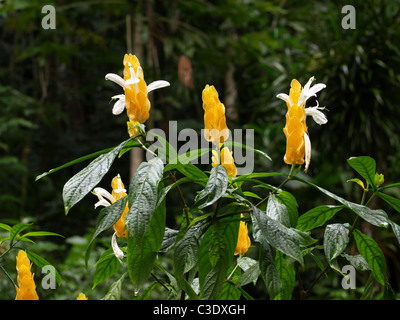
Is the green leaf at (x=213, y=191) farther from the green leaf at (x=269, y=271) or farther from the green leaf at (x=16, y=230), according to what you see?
the green leaf at (x=16, y=230)

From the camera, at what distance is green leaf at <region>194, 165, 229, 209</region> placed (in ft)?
1.55

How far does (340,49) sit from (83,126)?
360 cm

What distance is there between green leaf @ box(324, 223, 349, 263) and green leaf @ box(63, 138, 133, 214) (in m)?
0.27

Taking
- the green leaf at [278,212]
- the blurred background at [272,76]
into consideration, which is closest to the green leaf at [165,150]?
the green leaf at [278,212]

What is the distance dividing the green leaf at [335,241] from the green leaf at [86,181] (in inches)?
10.7

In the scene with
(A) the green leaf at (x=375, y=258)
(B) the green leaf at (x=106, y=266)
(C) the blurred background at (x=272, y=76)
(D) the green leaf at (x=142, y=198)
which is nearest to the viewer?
(D) the green leaf at (x=142, y=198)

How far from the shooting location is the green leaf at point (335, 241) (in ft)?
1.76

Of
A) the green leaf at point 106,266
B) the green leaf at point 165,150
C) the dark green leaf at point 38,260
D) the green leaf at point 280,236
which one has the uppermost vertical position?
the green leaf at point 165,150

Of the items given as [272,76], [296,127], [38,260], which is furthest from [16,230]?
[272,76]

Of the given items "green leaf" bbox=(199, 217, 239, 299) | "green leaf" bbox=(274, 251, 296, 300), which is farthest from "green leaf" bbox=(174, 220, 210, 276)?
"green leaf" bbox=(274, 251, 296, 300)

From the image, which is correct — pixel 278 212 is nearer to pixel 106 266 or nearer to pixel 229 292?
pixel 229 292

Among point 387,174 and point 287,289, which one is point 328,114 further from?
point 287,289

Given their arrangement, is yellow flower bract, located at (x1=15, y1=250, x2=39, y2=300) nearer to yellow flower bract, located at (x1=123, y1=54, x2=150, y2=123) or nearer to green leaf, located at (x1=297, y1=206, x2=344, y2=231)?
yellow flower bract, located at (x1=123, y1=54, x2=150, y2=123)
